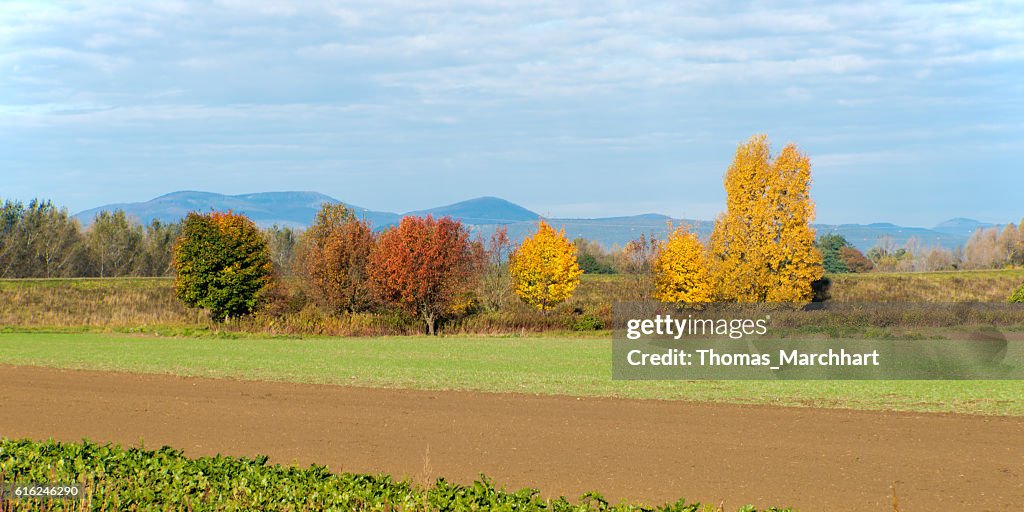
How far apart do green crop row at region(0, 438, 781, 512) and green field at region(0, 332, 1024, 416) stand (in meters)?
13.4

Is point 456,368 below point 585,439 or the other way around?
the other way around

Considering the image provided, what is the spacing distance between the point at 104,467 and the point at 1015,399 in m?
19.6

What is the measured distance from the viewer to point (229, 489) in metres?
9.27

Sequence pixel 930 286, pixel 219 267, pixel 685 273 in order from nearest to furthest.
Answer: pixel 219 267 < pixel 685 273 < pixel 930 286

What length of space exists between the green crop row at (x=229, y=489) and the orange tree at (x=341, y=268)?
43275mm

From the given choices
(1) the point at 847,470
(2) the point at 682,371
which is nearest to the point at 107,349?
(2) the point at 682,371

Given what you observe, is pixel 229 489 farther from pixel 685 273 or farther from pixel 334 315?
pixel 685 273

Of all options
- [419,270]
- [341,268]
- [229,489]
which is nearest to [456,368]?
[229,489]

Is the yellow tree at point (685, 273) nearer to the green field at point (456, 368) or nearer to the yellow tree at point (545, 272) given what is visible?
the yellow tree at point (545, 272)

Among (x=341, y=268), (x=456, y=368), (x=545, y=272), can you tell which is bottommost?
(x=456, y=368)

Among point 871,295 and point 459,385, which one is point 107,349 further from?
point 871,295

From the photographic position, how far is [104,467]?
389 inches

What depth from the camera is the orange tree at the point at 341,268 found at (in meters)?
53.5

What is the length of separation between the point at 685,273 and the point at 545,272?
894cm
